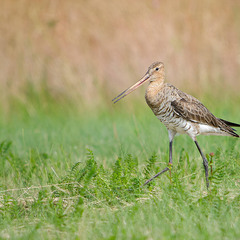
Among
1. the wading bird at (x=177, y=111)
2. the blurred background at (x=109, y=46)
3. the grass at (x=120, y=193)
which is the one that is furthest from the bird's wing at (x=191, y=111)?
the blurred background at (x=109, y=46)

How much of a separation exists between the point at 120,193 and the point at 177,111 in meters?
1.28

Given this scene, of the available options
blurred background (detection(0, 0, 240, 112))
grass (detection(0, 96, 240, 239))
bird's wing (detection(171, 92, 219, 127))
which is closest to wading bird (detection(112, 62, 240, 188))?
bird's wing (detection(171, 92, 219, 127))

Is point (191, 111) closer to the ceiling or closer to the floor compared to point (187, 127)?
closer to the ceiling

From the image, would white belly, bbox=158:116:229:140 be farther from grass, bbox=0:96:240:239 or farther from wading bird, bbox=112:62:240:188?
grass, bbox=0:96:240:239

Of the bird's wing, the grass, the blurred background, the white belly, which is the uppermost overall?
the blurred background

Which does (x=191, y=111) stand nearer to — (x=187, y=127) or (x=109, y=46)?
(x=187, y=127)

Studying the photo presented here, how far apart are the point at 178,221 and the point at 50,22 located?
7955 millimetres

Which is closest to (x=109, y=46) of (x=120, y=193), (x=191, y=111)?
(x=191, y=111)

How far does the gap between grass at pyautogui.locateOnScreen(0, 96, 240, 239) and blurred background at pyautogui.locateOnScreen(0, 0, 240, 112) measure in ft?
10.8

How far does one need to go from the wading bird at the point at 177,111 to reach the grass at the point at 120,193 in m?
0.29

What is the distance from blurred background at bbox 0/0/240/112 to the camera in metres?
10.8

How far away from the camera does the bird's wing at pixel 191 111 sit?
5.82 meters

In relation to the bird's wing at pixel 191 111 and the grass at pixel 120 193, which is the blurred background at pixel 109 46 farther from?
the bird's wing at pixel 191 111

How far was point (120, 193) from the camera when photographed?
Answer: 502 centimetres
